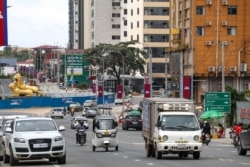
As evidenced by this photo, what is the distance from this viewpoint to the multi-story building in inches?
3789

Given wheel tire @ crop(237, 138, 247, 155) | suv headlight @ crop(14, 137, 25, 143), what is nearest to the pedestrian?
wheel tire @ crop(237, 138, 247, 155)

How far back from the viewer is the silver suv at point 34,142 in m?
27.8

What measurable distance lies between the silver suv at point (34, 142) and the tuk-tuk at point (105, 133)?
1268cm

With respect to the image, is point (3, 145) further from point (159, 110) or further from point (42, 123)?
point (159, 110)

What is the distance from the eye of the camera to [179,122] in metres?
31.7

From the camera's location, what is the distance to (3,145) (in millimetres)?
30703

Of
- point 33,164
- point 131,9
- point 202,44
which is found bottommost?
point 33,164

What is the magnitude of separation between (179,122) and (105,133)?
10371mm

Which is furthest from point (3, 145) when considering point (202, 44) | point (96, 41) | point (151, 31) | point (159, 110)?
point (96, 41)

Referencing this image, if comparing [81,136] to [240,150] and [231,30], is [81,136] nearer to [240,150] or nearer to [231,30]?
[240,150]

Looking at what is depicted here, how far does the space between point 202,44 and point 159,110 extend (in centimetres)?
6493

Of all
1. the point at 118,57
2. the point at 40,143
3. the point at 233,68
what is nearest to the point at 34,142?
the point at 40,143

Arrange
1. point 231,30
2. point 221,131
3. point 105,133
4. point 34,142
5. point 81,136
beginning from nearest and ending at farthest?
1. point 34,142
2. point 105,133
3. point 81,136
4. point 221,131
5. point 231,30

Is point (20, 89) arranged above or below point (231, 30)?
below
